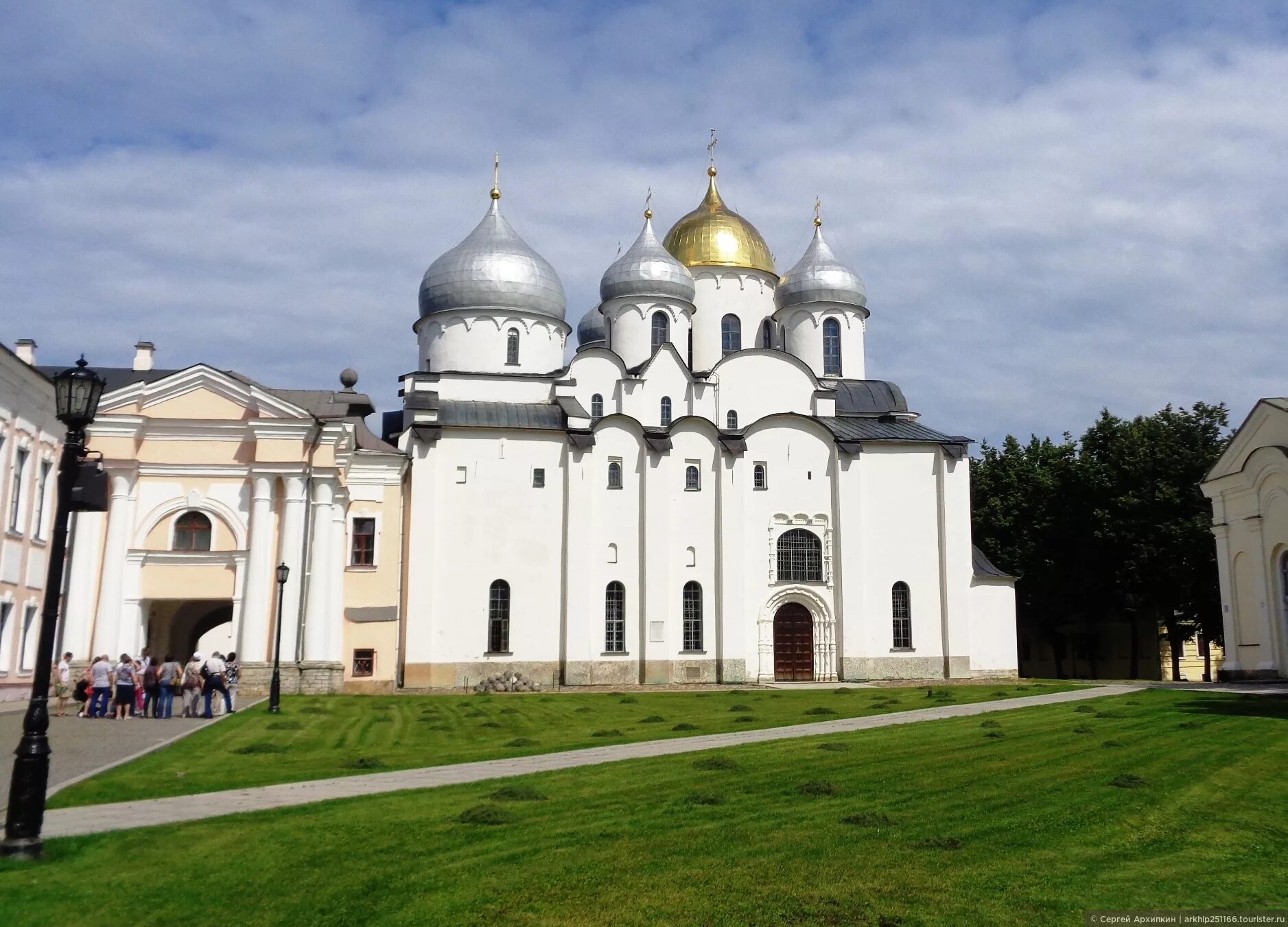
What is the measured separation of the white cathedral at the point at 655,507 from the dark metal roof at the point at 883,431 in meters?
0.15

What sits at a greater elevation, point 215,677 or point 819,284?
point 819,284

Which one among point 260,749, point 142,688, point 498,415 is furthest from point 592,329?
point 260,749

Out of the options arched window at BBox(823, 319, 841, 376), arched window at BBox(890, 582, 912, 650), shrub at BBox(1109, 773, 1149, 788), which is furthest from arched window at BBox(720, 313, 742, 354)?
shrub at BBox(1109, 773, 1149, 788)

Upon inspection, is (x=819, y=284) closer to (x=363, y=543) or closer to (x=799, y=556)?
(x=799, y=556)

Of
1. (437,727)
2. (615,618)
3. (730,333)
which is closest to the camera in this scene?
(437,727)

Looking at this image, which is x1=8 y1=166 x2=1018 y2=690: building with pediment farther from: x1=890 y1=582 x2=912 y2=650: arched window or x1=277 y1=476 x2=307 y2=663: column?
x1=277 y1=476 x2=307 y2=663: column

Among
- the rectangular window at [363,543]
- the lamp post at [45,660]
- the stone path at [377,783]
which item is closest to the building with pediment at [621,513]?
the rectangular window at [363,543]

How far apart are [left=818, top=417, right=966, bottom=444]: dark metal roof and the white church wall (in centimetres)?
Result: 541

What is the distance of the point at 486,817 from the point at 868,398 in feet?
125

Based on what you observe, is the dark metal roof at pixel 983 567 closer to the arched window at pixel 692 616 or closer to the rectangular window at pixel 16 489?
the arched window at pixel 692 616

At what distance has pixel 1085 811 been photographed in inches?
434

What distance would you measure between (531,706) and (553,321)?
2032cm

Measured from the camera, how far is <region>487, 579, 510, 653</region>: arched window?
39.6 m

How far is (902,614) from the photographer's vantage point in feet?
139
